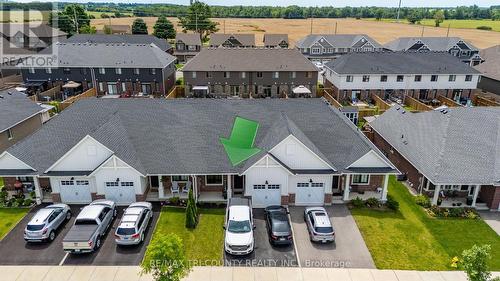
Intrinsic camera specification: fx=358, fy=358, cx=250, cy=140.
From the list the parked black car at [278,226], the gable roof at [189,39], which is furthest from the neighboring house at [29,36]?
the parked black car at [278,226]

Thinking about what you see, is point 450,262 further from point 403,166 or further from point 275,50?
point 275,50

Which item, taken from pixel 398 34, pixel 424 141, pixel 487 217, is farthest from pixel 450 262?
pixel 398 34

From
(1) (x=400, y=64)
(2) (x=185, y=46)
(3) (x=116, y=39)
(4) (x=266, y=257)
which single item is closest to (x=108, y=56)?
(3) (x=116, y=39)

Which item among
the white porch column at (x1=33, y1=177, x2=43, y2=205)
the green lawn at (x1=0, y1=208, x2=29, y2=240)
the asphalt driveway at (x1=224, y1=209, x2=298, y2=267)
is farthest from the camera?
the white porch column at (x1=33, y1=177, x2=43, y2=205)

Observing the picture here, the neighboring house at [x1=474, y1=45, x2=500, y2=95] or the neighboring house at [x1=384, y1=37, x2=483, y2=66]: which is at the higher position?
the neighboring house at [x1=384, y1=37, x2=483, y2=66]

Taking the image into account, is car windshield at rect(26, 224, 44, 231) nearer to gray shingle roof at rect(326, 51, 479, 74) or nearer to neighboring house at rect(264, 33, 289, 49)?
gray shingle roof at rect(326, 51, 479, 74)

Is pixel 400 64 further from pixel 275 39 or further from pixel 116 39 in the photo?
pixel 116 39

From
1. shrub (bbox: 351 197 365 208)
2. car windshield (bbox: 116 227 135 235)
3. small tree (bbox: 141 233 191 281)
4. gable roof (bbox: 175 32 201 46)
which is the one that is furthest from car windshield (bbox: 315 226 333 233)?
gable roof (bbox: 175 32 201 46)

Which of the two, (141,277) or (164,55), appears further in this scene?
(164,55)
